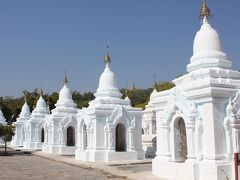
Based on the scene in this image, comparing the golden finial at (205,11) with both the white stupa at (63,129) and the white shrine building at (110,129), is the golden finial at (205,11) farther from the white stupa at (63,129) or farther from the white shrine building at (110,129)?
the white stupa at (63,129)

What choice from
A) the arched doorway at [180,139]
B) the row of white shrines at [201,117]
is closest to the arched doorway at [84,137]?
the row of white shrines at [201,117]

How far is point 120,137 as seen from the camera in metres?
23.8

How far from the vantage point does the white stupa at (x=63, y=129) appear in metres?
30.6

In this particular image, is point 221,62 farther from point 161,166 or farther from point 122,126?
point 122,126

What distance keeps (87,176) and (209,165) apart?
6.04m

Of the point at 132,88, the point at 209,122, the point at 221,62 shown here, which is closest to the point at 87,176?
the point at 209,122

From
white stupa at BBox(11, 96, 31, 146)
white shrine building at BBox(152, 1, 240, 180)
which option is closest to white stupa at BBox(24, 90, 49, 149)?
white stupa at BBox(11, 96, 31, 146)

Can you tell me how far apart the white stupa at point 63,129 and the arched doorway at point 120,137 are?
826 cm

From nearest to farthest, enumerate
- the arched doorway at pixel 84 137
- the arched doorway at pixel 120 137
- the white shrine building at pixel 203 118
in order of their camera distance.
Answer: the white shrine building at pixel 203 118
the arched doorway at pixel 120 137
the arched doorway at pixel 84 137

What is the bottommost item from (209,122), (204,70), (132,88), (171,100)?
(209,122)

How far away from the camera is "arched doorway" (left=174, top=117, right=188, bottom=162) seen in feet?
45.4

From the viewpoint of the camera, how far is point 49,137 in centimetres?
3262

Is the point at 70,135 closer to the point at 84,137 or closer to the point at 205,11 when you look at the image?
the point at 84,137

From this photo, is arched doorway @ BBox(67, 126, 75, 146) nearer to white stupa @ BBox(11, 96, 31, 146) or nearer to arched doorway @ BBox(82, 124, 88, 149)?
arched doorway @ BBox(82, 124, 88, 149)
